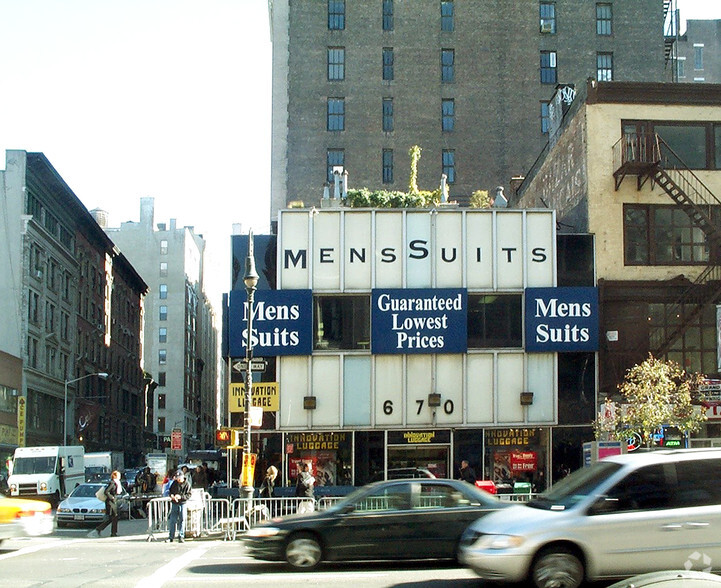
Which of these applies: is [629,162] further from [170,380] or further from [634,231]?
[170,380]

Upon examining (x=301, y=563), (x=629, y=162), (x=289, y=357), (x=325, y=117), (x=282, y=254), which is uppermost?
(x=325, y=117)

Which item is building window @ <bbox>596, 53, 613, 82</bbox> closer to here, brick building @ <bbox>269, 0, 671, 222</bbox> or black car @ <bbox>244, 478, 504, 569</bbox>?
brick building @ <bbox>269, 0, 671, 222</bbox>

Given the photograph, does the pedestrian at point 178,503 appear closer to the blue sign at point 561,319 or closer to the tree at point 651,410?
the tree at point 651,410

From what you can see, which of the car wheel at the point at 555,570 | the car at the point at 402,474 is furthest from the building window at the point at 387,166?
the car wheel at the point at 555,570

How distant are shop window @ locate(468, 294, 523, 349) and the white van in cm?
1926

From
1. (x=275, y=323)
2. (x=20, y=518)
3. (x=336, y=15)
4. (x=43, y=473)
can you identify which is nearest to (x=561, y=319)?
(x=275, y=323)

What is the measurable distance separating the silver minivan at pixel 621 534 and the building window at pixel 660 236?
74.8ft

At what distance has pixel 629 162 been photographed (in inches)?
1298

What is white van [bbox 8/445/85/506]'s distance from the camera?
40188 millimetres

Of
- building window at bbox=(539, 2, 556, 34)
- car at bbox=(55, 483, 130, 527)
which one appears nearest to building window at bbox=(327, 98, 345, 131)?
building window at bbox=(539, 2, 556, 34)

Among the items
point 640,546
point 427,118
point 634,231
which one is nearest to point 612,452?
point 634,231

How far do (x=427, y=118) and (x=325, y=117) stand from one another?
21.9ft

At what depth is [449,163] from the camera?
6362cm

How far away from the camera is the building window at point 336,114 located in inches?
2495
